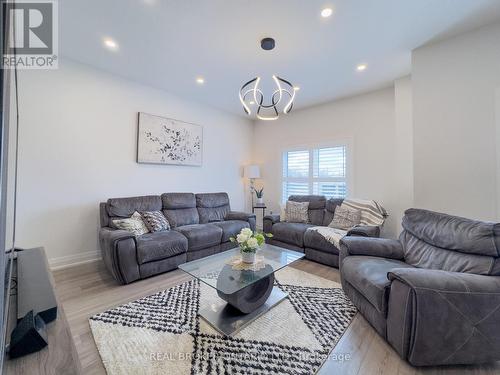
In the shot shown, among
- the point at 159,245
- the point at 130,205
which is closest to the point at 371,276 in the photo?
the point at 159,245

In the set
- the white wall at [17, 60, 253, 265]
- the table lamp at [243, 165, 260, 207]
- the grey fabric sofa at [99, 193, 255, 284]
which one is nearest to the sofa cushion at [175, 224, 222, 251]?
the grey fabric sofa at [99, 193, 255, 284]

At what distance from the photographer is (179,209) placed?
12.2ft

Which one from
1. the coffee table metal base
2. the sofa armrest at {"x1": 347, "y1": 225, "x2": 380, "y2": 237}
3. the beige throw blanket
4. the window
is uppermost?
the window

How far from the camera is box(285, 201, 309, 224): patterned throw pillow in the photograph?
3.94 metres

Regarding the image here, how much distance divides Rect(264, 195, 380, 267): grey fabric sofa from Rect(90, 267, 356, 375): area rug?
845mm

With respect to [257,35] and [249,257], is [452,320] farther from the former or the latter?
[257,35]

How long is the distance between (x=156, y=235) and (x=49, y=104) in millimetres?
2162

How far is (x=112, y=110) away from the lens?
3.28 metres

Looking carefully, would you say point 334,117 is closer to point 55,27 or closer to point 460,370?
point 460,370

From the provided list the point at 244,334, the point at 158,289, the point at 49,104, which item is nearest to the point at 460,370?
the point at 244,334

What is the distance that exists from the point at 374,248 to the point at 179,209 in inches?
115

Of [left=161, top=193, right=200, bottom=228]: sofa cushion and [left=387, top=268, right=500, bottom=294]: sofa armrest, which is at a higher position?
[left=161, top=193, right=200, bottom=228]: sofa cushion

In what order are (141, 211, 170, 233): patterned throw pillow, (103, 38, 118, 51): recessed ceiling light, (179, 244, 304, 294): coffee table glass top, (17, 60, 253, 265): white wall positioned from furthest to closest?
(141, 211, 170, 233): patterned throw pillow → (17, 60, 253, 265): white wall → (103, 38, 118, 51): recessed ceiling light → (179, 244, 304, 294): coffee table glass top

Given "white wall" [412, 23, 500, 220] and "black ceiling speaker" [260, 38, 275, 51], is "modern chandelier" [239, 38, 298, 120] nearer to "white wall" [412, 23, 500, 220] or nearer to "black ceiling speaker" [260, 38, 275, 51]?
"black ceiling speaker" [260, 38, 275, 51]
